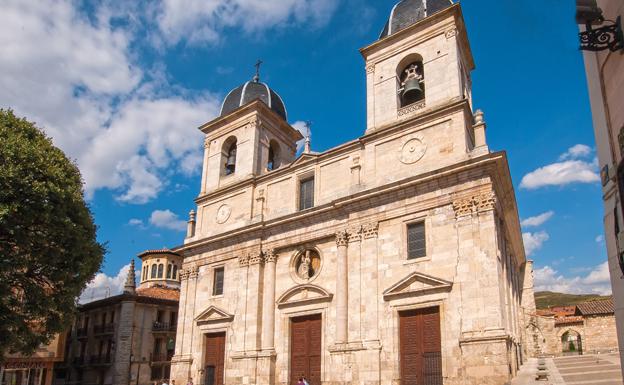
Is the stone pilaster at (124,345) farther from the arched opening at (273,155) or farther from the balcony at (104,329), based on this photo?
the arched opening at (273,155)

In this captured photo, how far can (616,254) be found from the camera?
6.15 metres

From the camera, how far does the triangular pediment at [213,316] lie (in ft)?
76.4

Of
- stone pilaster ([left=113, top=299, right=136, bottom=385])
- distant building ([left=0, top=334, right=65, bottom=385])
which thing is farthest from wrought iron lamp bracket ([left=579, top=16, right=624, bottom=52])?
stone pilaster ([left=113, top=299, right=136, bottom=385])

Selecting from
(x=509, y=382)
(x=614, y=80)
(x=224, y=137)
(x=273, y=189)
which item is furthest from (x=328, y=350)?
(x=614, y=80)

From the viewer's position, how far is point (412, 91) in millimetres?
21141

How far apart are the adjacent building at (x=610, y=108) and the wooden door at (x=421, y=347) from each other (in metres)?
11.5

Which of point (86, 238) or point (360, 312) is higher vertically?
point (86, 238)

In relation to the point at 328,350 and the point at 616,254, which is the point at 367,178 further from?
the point at 616,254

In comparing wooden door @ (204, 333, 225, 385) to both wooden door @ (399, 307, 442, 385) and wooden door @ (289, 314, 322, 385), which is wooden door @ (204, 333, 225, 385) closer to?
wooden door @ (289, 314, 322, 385)

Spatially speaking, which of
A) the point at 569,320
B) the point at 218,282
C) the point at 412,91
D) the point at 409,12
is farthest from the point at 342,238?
the point at 569,320

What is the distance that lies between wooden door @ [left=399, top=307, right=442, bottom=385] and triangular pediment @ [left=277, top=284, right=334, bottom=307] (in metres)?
3.58

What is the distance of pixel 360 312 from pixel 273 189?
8014 millimetres

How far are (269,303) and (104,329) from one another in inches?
893

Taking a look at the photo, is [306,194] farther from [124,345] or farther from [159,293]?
[159,293]
